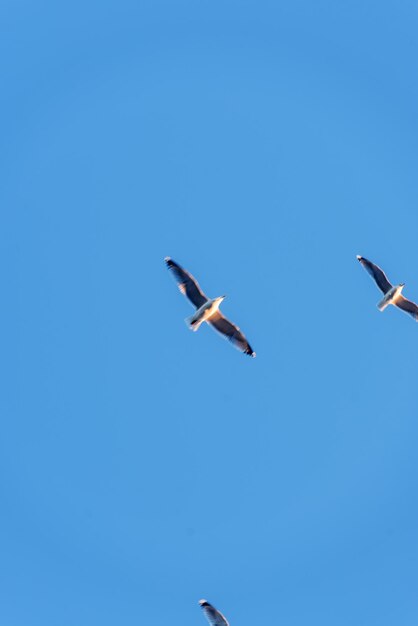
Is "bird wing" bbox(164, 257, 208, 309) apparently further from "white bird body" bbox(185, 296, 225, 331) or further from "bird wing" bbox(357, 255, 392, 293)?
"bird wing" bbox(357, 255, 392, 293)

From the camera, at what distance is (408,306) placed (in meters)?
43.0

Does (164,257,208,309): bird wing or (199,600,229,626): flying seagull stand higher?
(164,257,208,309): bird wing

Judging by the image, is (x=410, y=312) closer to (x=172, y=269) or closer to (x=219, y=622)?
(x=172, y=269)

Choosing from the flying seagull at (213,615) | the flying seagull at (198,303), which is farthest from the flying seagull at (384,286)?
the flying seagull at (213,615)

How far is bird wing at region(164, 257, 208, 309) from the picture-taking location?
39.8 metres

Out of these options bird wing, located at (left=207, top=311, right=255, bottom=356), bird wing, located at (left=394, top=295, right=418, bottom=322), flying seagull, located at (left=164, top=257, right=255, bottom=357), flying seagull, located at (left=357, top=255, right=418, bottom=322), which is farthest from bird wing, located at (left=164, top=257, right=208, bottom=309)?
bird wing, located at (left=394, top=295, right=418, bottom=322)

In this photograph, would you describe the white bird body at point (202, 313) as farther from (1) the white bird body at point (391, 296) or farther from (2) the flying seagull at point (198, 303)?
(1) the white bird body at point (391, 296)

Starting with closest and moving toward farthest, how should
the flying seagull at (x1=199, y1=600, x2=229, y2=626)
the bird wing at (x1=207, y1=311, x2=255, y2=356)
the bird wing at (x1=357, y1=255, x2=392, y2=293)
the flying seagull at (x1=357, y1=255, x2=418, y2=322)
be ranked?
the bird wing at (x1=207, y1=311, x2=255, y2=356) → the flying seagull at (x1=199, y1=600, x2=229, y2=626) → the flying seagull at (x1=357, y1=255, x2=418, y2=322) → the bird wing at (x1=357, y1=255, x2=392, y2=293)

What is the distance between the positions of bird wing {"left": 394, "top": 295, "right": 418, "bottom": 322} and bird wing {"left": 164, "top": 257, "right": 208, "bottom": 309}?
616 cm

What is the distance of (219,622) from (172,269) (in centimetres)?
998

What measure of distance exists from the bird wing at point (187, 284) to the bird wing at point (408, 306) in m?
6.16

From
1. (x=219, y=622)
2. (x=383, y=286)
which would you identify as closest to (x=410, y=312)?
(x=383, y=286)

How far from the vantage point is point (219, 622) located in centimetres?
4125

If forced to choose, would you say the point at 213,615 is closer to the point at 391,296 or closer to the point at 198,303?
the point at 198,303
